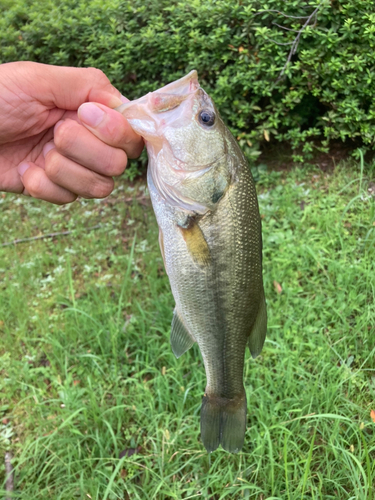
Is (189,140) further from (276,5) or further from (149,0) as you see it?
(149,0)

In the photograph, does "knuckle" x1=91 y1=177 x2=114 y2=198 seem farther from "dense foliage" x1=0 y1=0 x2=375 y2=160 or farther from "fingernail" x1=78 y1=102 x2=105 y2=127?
"dense foliage" x1=0 y1=0 x2=375 y2=160

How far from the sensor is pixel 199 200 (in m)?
1.35

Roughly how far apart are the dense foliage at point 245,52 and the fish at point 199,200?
2.28 m

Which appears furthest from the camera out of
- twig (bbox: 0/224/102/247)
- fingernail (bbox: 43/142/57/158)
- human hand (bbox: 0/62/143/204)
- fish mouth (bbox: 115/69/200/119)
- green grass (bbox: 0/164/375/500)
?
twig (bbox: 0/224/102/247)

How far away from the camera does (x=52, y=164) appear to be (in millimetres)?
1531

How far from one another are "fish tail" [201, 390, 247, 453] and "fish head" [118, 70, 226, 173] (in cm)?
103

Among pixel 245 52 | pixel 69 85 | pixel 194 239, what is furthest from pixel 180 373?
pixel 245 52

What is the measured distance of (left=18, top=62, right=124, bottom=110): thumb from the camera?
1.48 metres

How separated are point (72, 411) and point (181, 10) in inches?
148

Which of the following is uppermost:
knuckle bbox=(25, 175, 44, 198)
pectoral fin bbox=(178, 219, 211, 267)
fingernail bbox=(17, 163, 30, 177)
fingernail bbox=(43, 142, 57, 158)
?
fingernail bbox=(43, 142, 57, 158)

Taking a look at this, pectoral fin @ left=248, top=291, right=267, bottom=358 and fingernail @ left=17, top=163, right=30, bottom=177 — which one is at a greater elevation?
fingernail @ left=17, top=163, right=30, bottom=177

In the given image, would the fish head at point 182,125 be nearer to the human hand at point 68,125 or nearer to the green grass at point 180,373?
the human hand at point 68,125

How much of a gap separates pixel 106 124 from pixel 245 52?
103 inches

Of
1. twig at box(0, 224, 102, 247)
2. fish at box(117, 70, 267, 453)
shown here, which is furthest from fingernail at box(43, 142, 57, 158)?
twig at box(0, 224, 102, 247)
